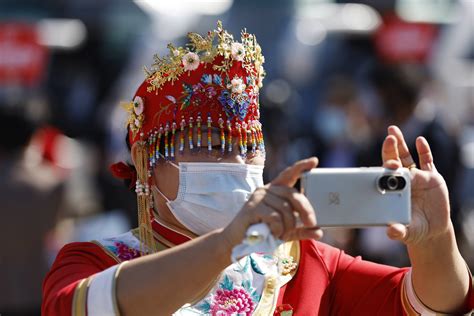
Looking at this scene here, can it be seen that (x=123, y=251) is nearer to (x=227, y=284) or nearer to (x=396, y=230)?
(x=227, y=284)

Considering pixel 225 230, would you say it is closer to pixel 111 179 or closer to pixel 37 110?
pixel 37 110

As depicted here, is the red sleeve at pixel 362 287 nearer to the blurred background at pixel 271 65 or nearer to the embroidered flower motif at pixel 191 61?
the embroidered flower motif at pixel 191 61

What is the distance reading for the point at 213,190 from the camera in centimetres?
267

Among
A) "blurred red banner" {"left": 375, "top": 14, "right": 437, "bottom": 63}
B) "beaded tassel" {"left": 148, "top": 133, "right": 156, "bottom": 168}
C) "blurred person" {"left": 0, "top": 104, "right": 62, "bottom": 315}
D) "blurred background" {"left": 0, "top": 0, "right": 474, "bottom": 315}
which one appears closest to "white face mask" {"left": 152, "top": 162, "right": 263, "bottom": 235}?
"beaded tassel" {"left": 148, "top": 133, "right": 156, "bottom": 168}

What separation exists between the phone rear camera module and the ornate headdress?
1.69ft

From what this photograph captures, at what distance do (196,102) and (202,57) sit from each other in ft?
0.45

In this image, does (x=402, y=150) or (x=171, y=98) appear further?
(x=171, y=98)

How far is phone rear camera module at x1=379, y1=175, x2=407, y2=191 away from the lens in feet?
7.62

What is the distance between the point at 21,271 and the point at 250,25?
4725 millimetres

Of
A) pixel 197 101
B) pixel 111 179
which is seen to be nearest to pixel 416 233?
pixel 197 101

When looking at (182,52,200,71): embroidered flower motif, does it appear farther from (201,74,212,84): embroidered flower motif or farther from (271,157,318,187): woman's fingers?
(271,157,318,187): woman's fingers

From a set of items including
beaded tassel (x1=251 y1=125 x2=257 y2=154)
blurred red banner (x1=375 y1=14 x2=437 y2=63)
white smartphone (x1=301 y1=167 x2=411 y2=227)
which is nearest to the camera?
white smartphone (x1=301 y1=167 x2=411 y2=227)

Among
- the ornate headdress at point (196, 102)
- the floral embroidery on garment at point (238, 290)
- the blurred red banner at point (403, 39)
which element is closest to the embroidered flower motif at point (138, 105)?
the ornate headdress at point (196, 102)

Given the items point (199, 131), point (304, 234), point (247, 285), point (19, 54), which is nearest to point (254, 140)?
point (199, 131)
